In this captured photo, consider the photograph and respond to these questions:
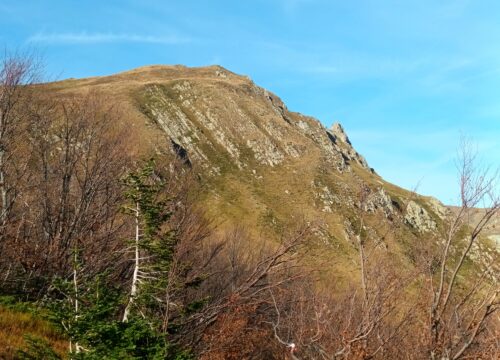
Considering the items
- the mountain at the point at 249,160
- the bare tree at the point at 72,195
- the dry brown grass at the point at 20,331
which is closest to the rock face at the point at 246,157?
the mountain at the point at 249,160

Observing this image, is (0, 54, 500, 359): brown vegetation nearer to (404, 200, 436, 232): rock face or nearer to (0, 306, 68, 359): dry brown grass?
(0, 306, 68, 359): dry brown grass

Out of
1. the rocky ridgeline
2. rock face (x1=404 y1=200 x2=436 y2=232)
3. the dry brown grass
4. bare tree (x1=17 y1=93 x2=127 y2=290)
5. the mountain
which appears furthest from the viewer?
rock face (x1=404 y1=200 x2=436 y2=232)

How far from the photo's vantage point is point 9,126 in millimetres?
16812

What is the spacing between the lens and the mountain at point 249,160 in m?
76.4

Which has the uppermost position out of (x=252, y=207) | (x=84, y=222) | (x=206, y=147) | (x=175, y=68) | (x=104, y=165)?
(x=175, y=68)

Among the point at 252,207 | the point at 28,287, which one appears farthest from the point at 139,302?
the point at 252,207

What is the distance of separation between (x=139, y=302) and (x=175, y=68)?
5485 inches

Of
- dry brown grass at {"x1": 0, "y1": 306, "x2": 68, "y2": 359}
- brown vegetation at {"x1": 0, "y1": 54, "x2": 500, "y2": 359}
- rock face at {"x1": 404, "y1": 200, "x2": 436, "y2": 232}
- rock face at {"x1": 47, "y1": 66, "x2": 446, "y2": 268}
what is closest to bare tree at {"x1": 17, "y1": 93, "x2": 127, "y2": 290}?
brown vegetation at {"x1": 0, "y1": 54, "x2": 500, "y2": 359}

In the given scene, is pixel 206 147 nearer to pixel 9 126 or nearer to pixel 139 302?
pixel 9 126

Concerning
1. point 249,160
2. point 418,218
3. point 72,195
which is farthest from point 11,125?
point 418,218

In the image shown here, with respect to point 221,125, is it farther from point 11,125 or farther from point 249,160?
point 11,125

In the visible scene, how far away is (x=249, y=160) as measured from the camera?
9181 centimetres

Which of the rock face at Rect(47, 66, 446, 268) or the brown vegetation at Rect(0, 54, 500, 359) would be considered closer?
the brown vegetation at Rect(0, 54, 500, 359)

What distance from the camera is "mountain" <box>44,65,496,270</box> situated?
76.4m
